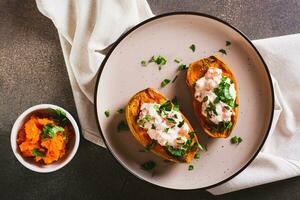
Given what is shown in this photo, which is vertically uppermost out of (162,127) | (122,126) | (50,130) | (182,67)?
(182,67)

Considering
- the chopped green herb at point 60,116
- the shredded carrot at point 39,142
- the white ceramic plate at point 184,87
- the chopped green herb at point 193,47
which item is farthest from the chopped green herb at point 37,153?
the chopped green herb at point 193,47

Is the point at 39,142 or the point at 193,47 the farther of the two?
the point at 193,47

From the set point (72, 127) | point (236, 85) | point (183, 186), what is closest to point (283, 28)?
point (236, 85)

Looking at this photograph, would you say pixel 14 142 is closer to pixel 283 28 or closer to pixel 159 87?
pixel 159 87

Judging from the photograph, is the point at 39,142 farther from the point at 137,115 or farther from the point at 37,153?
the point at 137,115

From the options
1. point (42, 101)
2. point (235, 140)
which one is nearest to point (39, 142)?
point (42, 101)

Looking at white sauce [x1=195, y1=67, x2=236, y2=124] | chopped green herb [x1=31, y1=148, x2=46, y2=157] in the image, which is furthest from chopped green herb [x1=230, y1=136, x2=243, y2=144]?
chopped green herb [x1=31, y1=148, x2=46, y2=157]
